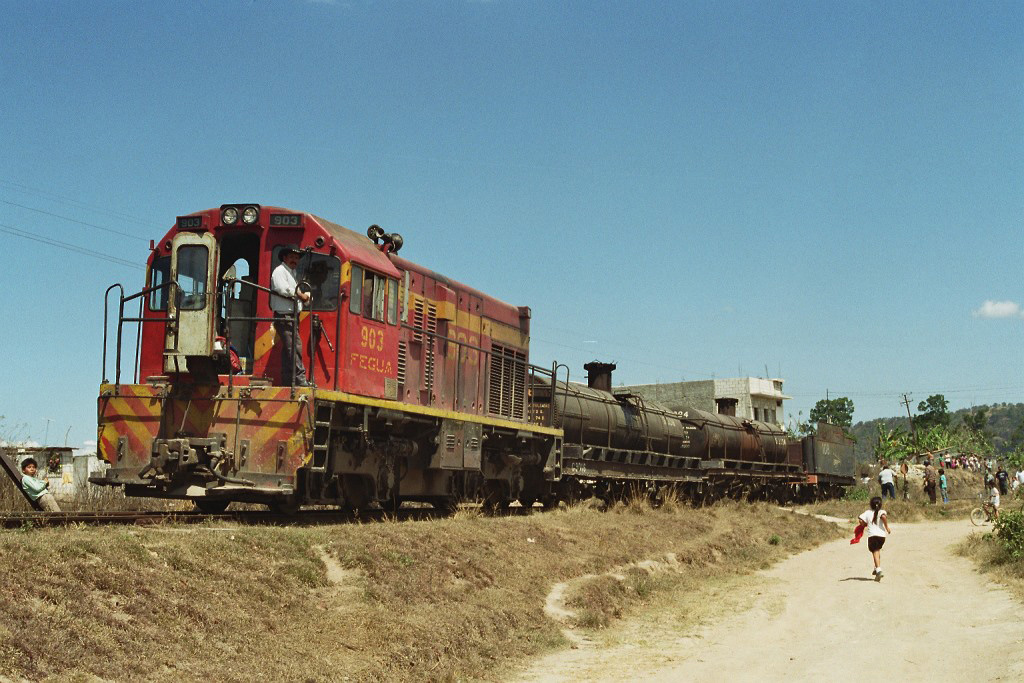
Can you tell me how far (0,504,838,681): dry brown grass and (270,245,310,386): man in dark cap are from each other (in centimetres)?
198

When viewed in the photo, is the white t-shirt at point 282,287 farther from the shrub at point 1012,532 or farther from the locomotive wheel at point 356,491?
the shrub at point 1012,532

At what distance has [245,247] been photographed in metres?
13.8

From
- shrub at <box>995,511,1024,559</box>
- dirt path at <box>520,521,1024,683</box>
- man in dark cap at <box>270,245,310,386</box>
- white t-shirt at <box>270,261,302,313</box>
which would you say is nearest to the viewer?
dirt path at <box>520,521,1024,683</box>

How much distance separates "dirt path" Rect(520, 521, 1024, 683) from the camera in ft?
36.1

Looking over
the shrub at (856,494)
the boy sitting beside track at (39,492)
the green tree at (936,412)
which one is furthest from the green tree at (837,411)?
the boy sitting beside track at (39,492)

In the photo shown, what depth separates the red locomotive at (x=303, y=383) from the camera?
11.9 metres

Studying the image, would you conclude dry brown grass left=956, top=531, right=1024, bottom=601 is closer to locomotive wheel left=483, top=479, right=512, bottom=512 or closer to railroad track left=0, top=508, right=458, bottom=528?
locomotive wheel left=483, top=479, right=512, bottom=512

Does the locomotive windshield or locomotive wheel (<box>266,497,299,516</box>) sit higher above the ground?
the locomotive windshield

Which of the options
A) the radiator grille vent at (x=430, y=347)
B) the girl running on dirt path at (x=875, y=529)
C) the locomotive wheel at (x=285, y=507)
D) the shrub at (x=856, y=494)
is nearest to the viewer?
the locomotive wheel at (x=285, y=507)

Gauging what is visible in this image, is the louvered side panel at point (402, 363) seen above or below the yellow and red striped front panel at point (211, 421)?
above

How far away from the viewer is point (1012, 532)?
65.9 feet

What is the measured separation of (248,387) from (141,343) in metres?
2.34

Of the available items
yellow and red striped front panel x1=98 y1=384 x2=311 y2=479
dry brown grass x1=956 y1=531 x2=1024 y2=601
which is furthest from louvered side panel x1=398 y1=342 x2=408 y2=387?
dry brown grass x1=956 y1=531 x2=1024 y2=601

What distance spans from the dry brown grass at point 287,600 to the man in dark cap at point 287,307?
1.98 metres
